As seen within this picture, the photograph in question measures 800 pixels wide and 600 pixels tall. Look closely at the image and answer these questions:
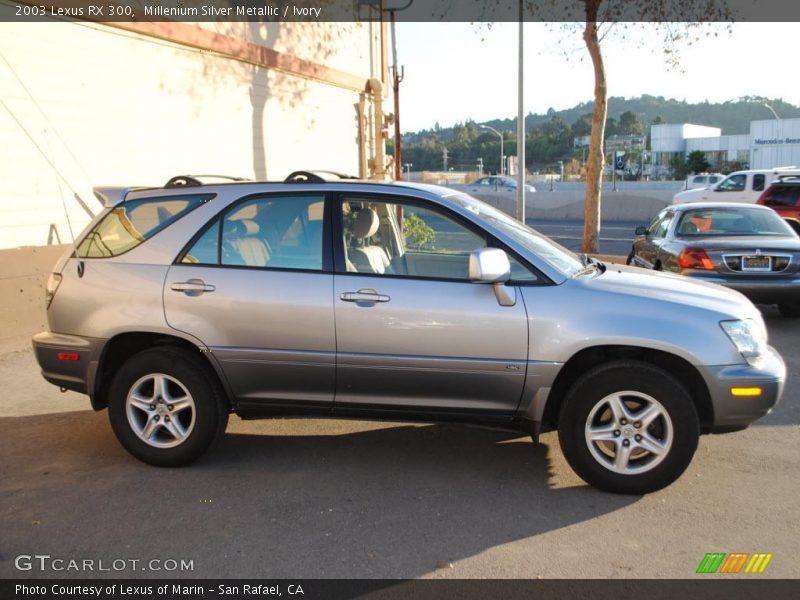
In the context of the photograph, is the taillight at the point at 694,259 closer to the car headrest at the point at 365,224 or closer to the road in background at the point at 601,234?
the car headrest at the point at 365,224

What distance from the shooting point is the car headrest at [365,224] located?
469 centimetres

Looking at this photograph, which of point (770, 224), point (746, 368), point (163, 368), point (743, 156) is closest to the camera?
point (746, 368)

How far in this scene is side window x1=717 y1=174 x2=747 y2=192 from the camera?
66.2 feet

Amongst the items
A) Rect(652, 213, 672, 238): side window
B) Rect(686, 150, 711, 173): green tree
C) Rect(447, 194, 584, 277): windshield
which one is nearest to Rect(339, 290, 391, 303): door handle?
Rect(447, 194, 584, 277): windshield

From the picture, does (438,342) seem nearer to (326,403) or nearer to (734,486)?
(326,403)

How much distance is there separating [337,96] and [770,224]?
9.72 meters

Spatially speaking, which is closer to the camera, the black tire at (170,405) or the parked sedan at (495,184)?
the black tire at (170,405)

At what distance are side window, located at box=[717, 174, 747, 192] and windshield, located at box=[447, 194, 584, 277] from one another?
57.3 feet

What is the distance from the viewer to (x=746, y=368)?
413 centimetres

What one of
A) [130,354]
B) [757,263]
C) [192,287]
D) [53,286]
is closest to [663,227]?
[757,263]

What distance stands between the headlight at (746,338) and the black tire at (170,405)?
314 centimetres

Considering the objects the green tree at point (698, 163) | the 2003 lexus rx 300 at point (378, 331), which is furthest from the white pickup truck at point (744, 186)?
the green tree at point (698, 163)

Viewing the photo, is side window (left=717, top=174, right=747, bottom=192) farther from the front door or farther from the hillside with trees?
the hillside with trees

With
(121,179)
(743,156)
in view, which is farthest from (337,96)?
(743,156)
